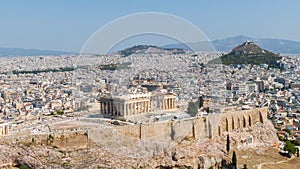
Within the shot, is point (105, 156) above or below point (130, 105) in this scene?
below

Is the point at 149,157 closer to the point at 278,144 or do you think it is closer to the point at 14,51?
the point at 278,144

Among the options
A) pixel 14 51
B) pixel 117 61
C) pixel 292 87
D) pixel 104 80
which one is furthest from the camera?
pixel 14 51

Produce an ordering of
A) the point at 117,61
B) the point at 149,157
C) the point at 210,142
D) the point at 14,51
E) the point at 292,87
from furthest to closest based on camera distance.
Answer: the point at 14,51
the point at 292,87
the point at 117,61
the point at 210,142
the point at 149,157

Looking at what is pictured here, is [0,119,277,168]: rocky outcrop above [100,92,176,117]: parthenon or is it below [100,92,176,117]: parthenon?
below

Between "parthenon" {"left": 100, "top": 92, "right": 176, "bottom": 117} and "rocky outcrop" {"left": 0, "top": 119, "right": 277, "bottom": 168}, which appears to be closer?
"rocky outcrop" {"left": 0, "top": 119, "right": 277, "bottom": 168}

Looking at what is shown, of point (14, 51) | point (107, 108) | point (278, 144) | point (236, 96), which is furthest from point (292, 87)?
point (14, 51)

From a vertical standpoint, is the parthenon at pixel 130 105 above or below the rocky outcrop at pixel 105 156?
above

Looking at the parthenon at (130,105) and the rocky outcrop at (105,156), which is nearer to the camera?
the rocky outcrop at (105,156)

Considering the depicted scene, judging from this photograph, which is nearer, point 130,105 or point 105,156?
point 105,156
